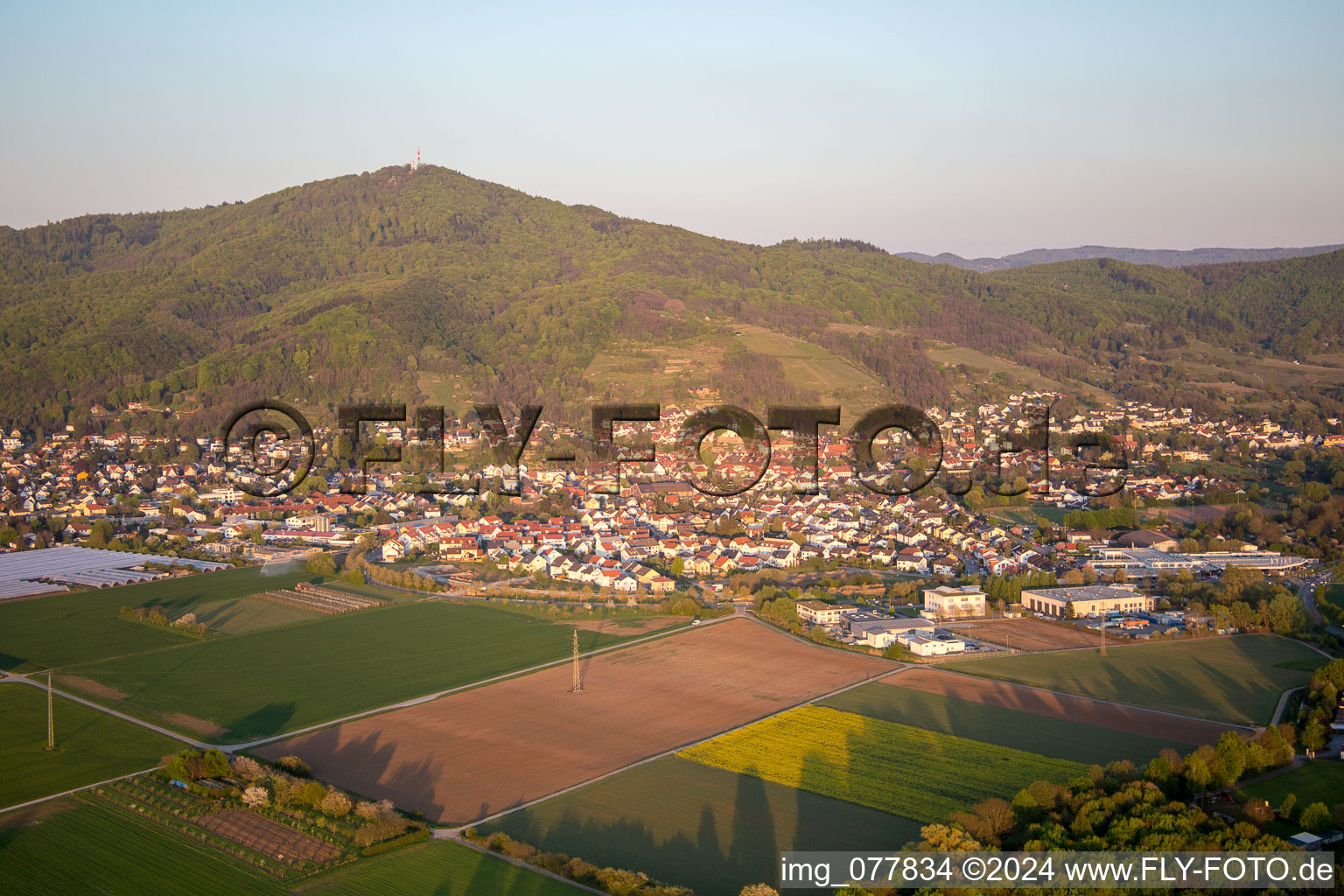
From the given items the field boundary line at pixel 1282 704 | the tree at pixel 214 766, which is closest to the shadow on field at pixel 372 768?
the tree at pixel 214 766

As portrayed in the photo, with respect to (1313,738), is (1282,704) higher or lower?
lower

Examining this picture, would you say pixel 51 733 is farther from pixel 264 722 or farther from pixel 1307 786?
pixel 1307 786

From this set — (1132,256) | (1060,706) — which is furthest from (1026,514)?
(1132,256)

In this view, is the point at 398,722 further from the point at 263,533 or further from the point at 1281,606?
the point at 263,533

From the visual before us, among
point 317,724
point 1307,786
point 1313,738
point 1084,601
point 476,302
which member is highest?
point 476,302

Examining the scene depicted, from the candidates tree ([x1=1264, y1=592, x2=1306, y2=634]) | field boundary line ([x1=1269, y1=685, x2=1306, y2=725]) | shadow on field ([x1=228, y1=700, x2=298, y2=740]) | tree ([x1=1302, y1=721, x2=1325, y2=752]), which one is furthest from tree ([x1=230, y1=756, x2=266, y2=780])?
tree ([x1=1264, y1=592, x2=1306, y2=634])

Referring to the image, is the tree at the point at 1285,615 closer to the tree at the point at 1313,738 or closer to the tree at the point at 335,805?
the tree at the point at 1313,738

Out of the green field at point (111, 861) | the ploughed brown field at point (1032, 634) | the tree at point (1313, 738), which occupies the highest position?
the tree at point (1313, 738)

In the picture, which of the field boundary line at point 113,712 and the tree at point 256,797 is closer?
the tree at point 256,797
